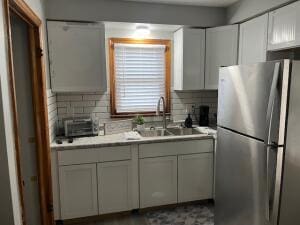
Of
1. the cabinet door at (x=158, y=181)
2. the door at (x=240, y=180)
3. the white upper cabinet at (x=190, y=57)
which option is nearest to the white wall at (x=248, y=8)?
the white upper cabinet at (x=190, y=57)

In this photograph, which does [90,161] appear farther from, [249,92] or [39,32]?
[249,92]

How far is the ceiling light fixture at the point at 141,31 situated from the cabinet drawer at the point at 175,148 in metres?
1.36

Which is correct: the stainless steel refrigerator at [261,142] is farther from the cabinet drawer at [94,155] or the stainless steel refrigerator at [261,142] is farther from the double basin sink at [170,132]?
the cabinet drawer at [94,155]

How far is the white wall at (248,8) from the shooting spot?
2.11m

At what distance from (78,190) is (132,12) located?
6.38ft

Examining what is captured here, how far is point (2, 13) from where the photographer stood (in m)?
1.15

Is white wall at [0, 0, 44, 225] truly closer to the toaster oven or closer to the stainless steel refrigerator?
the toaster oven

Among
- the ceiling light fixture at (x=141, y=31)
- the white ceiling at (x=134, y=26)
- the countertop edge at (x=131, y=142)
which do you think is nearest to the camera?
the countertop edge at (x=131, y=142)

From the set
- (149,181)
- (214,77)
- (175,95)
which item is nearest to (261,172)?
(149,181)

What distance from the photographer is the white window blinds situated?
2889 millimetres

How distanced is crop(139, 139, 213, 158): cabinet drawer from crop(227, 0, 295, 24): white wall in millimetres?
1382

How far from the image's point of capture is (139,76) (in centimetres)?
296

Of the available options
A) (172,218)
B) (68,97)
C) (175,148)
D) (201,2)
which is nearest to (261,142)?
(175,148)

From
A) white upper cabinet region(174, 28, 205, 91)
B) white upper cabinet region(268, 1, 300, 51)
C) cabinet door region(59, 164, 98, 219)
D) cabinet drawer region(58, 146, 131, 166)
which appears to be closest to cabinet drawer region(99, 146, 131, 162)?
cabinet drawer region(58, 146, 131, 166)
